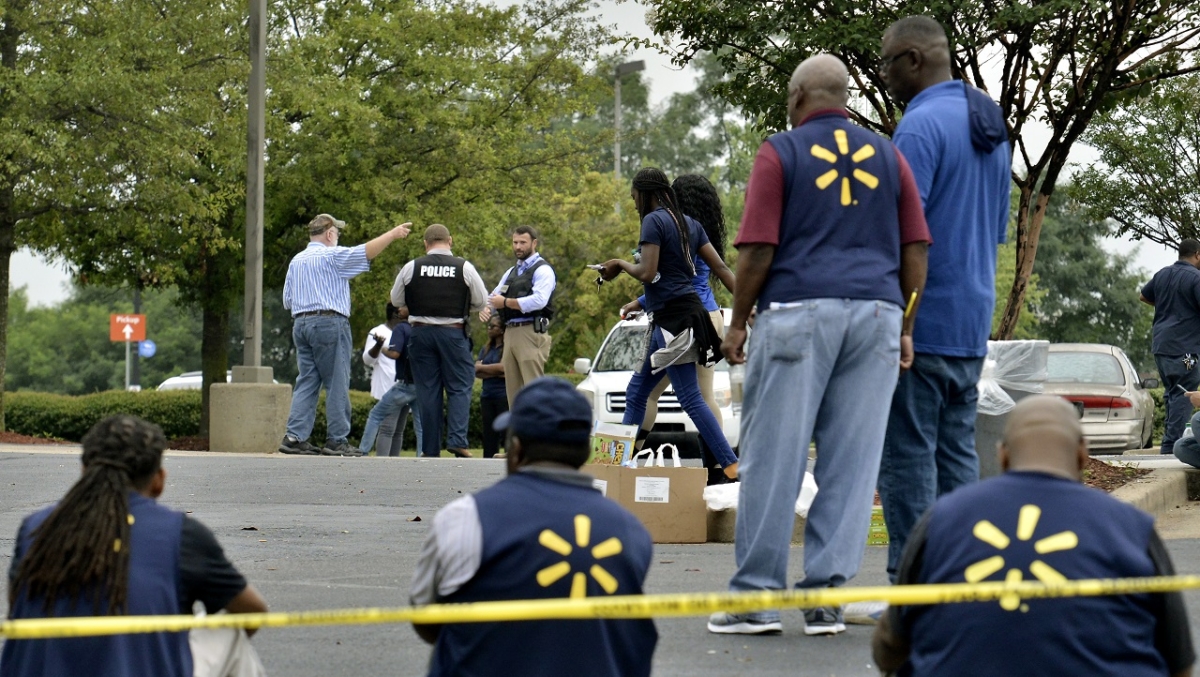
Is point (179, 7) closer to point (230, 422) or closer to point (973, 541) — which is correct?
point (230, 422)

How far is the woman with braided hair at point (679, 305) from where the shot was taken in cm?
875

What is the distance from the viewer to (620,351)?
16.7m

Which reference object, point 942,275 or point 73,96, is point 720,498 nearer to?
point 942,275

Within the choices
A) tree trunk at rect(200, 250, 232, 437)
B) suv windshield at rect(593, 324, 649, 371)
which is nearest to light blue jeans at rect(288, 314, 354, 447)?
suv windshield at rect(593, 324, 649, 371)

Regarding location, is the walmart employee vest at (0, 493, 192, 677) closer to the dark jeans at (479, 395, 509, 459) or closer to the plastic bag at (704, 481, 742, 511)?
the plastic bag at (704, 481, 742, 511)

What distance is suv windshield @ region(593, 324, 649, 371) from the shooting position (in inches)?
648

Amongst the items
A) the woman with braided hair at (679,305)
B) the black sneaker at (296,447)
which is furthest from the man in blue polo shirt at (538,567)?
the black sneaker at (296,447)

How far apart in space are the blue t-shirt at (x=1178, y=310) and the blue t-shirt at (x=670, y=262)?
6.77m

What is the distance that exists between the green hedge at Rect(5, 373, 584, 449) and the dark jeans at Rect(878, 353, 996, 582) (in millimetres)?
20568

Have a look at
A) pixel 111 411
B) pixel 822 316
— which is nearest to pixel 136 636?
pixel 822 316

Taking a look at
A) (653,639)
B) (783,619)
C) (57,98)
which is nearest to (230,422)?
Answer: (57,98)

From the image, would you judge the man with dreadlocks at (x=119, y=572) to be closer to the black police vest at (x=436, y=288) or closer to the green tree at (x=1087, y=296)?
the black police vest at (x=436, y=288)

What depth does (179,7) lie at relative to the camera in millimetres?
22531

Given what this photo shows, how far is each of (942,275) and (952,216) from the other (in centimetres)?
21
